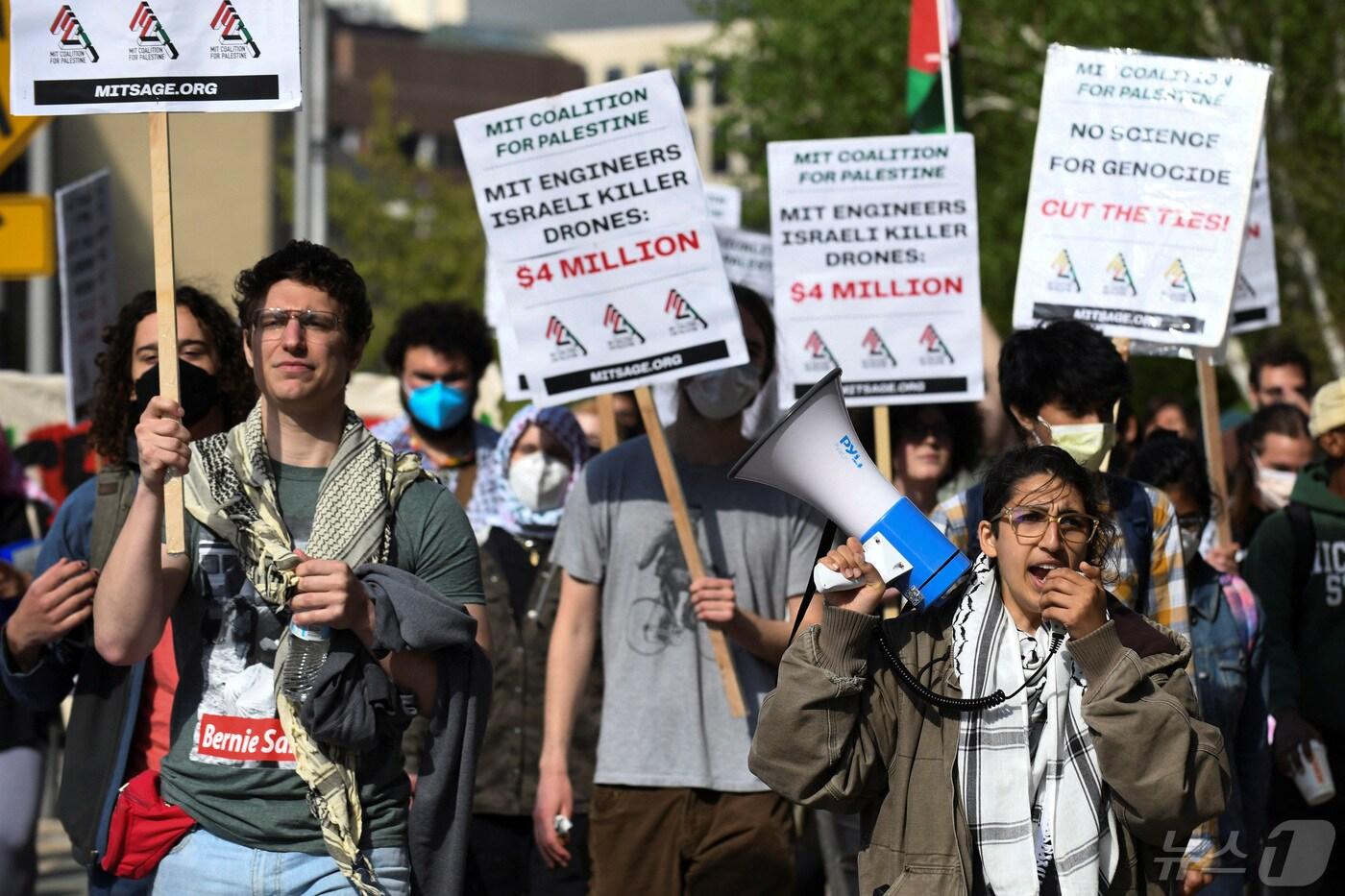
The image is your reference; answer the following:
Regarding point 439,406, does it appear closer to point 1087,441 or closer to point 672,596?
point 672,596

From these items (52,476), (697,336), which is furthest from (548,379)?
(52,476)

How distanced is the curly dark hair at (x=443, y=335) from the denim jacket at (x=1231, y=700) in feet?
8.68

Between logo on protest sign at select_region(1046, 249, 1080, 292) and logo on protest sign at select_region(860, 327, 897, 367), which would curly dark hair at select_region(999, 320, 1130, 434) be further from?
logo on protest sign at select_region(860, 327, 897, 367)

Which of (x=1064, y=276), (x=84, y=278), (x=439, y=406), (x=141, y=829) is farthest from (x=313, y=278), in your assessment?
(x=84, y=278)

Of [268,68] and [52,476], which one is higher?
[268,68]

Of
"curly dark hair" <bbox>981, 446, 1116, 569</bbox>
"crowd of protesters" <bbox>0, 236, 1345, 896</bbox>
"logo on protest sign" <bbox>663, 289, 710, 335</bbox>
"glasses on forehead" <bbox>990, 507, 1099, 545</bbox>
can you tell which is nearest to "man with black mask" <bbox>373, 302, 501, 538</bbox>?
"crowd of protesters" <bbox>0, 236, 1345, 896</bbox>

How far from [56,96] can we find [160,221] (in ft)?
1.45

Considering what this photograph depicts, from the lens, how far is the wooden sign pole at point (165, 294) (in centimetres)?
414

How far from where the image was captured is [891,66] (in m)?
25.0

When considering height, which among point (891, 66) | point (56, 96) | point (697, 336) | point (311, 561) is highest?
point (891, 66)

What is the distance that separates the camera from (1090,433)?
4879mm

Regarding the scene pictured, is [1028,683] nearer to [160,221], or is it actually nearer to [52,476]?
[160,221]

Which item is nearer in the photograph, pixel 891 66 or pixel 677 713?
pixel 677 713

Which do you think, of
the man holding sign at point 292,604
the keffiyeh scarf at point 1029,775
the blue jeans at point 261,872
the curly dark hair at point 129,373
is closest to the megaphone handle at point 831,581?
the keffiyeh scarf at point 1029,775
